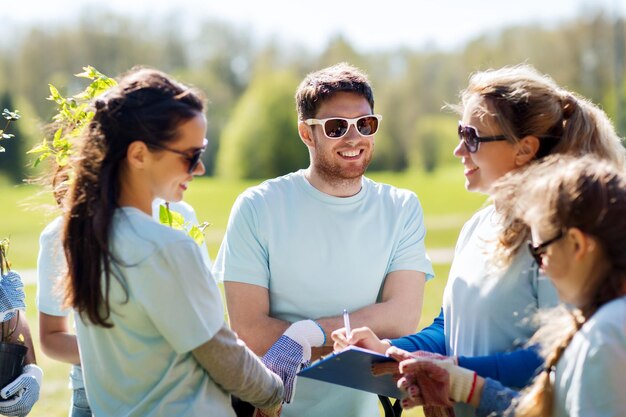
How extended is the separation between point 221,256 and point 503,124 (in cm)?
139

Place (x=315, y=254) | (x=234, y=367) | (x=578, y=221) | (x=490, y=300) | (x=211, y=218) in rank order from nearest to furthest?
(x=578, y=221) → (x=234, y=367) → (x=490, y=300) → (x=315, y=254) → (x=211, y=218)

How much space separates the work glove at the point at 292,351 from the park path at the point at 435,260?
16.5m

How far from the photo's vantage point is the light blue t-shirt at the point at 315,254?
3.70 m

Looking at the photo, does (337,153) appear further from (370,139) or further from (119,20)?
(119,20)

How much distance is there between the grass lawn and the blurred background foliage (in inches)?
105

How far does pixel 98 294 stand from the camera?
2.54 meters

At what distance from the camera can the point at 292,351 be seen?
11.0ft

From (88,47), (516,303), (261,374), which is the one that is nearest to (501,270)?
(516,303)

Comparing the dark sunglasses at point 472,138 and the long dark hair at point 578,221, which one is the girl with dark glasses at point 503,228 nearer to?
the dark sunglasses at point 472,138

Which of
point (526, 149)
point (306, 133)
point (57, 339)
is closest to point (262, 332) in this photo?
point (57, 339)

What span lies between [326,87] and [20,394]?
1755 millimetres

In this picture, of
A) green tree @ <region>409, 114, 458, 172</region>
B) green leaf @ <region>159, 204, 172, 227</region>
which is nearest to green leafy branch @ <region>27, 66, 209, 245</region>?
green leaf @ <region>159, 204, 172, 227</region>

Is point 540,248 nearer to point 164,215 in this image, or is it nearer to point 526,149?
point 526,149

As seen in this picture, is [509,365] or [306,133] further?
[306,133]
